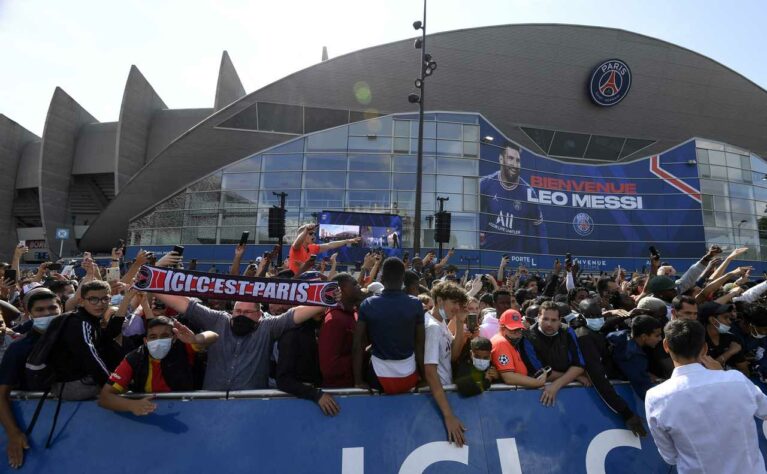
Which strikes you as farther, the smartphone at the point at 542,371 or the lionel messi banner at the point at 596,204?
the lionel messi banner at the point at 596,204

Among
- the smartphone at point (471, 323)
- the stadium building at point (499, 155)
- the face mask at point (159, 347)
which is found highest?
the stadium building at point (499, 155)

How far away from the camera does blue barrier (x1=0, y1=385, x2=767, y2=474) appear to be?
108 inches

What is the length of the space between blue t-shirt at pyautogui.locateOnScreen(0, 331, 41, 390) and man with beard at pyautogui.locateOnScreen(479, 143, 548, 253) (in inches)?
992

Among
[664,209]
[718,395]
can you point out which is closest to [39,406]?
[718,395]

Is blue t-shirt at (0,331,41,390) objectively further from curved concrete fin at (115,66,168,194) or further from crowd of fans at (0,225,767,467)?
curved concrete fin at (115,66,168,194)

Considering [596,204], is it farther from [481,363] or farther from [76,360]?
[76,360]

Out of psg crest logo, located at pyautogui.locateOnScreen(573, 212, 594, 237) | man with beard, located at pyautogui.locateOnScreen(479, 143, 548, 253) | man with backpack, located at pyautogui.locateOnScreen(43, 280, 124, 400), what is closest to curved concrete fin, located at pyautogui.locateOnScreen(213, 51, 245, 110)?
man with beard, located at pyautogui.locateOnScreen(479, 143, 548, 253)

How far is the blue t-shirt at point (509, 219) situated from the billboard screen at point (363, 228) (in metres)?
7.43

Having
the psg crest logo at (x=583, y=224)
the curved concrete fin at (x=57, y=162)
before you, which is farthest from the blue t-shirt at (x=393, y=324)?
the curved concrete fin at (x=57, y=162)

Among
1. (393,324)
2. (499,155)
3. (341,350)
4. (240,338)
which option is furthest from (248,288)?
(499,155)

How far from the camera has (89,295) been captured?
300 cm

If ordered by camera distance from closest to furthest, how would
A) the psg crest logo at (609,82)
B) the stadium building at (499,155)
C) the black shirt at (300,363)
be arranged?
the black shirt at (300,363) < the stadium building at (499,155) < the psg crest logo at (609,82)

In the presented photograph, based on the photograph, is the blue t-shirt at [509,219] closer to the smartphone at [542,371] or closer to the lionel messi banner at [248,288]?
the smartphone at [542,371]

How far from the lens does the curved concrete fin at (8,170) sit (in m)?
42.3
